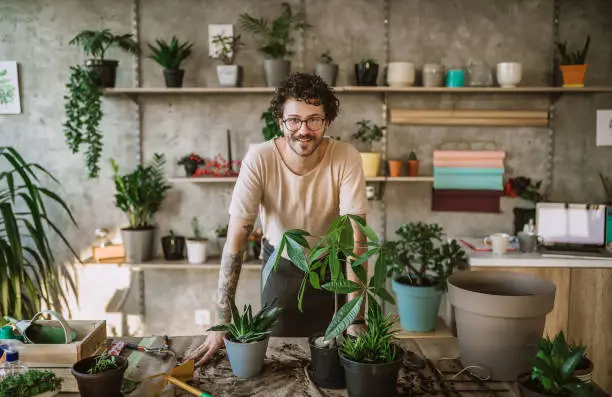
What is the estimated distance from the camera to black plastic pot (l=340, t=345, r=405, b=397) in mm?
1277

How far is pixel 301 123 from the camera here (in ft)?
6.22

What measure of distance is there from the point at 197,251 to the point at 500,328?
2382 mm

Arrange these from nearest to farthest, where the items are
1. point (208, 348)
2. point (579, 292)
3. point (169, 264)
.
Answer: point (208, 348) < point (579, 292) < point (169, 264)

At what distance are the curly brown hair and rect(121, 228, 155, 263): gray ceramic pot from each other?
183cm

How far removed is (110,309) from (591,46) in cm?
383

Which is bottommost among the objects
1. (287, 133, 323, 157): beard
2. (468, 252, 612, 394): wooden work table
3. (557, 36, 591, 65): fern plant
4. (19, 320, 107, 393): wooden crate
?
(468, 252, 612, 394): wooden work table

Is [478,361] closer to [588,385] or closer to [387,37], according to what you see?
[588,385]

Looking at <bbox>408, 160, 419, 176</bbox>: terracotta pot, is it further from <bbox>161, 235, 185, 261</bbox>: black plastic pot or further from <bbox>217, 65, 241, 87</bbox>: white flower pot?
<bbox>161, 235, 185, 261</bbox>: black plastic pot

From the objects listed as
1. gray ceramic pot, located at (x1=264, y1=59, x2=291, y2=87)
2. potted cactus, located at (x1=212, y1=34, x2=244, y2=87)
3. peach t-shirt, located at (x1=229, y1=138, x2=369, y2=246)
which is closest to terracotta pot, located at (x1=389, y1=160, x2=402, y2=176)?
gray ceramic pot, located at (x1=264, y1=59, x2=291, y2=87)

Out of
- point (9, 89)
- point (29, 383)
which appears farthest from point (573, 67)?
point (9, 89)

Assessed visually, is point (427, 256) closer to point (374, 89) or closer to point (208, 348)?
point (374, 89)

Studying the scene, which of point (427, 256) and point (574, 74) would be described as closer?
point (427, 256)

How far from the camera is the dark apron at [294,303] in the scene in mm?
2297

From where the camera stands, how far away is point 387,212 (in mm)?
3691
